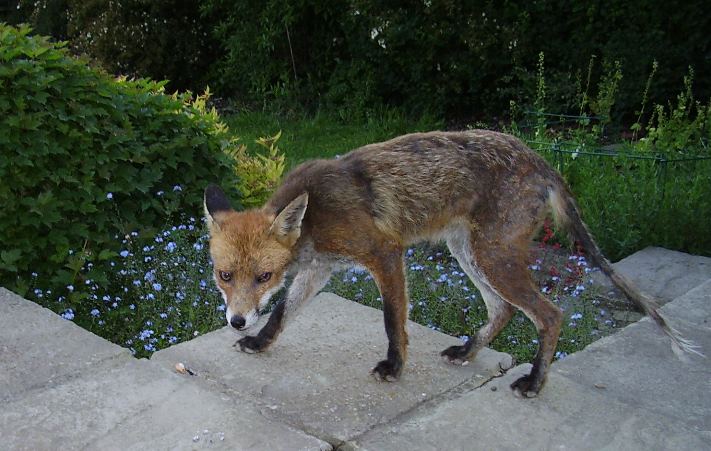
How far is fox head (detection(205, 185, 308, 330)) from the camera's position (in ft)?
11.9

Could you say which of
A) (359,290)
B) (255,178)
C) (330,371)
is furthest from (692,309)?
(255,178)

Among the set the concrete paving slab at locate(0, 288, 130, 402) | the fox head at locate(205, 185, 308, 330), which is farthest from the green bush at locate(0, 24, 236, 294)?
the fox head at locate(205, 185, 308, 330)

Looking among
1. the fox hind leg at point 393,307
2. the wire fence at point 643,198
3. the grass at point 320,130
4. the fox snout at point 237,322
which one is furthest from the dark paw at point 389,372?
the grass at point 320,130

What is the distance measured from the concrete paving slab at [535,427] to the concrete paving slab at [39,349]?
1.47 meters

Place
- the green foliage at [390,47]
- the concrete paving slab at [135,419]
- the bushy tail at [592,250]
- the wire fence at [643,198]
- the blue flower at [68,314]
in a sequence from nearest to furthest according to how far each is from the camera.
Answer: the concrete paving slab at [135,419], the bushy tail at [592,250], the blue flower at [68,314], the wire fence at [643,198], the green foliage at [390,47]

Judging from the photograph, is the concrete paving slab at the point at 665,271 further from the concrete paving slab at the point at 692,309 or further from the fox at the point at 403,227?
the fox at the point at 403,227

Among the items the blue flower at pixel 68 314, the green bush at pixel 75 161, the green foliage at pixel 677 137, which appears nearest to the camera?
the blue flower at pixel 68 314

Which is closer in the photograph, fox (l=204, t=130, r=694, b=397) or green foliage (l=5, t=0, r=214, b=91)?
fox (l=204, t=130, r=694, b=397)

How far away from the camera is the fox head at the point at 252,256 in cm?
364

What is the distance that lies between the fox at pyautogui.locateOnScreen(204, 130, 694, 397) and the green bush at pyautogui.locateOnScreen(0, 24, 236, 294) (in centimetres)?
164


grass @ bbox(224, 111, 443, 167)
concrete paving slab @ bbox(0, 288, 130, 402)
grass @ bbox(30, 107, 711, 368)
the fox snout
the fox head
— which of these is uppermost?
the fox head

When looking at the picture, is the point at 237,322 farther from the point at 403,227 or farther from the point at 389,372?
the point at 403,227

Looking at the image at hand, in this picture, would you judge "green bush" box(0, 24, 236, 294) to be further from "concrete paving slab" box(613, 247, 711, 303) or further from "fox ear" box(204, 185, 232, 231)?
"concrete paving slab" box(613, 247, 711, 303)

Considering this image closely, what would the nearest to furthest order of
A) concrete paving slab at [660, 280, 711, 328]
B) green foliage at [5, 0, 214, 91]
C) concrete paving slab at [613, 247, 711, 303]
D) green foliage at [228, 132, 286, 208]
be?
concrete paving slab at [660, 280, 711, 328] → concrete paving slab at [613, 247, 711, 303] → green foliage at [228, 132, 286, 208] → green foliage at [5, 0, 214, 91]
